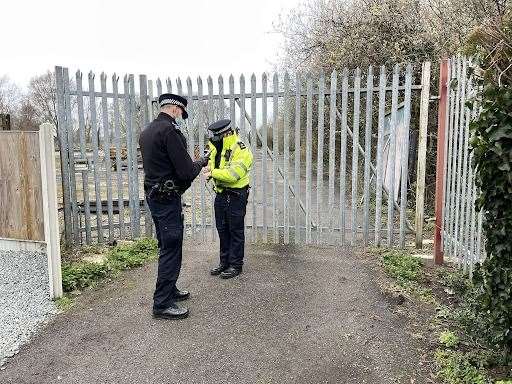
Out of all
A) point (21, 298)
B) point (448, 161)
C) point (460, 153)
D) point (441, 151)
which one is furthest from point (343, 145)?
point (21, 298)

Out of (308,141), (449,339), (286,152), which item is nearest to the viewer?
(449,339)

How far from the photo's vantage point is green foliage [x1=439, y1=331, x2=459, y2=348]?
3.31 metres

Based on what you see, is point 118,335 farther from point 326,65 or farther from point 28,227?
point 326,65

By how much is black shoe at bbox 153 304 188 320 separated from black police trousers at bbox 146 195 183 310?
41 millimetres

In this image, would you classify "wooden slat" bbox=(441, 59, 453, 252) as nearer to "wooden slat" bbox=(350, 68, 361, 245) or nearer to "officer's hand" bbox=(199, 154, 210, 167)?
"wooden slat" bbox=(350, 68, 361, 245)

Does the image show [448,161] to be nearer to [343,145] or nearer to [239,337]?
[343,145]

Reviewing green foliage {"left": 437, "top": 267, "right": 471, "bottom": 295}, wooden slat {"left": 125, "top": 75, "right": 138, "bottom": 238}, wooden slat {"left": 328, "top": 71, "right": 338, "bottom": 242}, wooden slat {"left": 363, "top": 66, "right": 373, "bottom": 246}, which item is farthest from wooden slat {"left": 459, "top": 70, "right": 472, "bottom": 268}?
wooden slat {"left": 125, "top": 75, "right": 138, "bottom": 238}

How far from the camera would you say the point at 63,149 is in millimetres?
5852

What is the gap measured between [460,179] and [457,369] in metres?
2.05

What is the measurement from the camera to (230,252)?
16.5 feet

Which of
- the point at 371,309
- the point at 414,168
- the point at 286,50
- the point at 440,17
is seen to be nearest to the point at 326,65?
the point at 440,17

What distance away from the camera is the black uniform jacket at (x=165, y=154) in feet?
12.6

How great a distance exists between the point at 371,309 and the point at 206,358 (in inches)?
65.0

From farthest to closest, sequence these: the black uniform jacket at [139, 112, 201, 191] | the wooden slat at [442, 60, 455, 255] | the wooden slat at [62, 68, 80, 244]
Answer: the wooden slat at [62, 68, 80, 244]
the wooden slat at [442, 60, 455, 255]
the black uniform jacket at [139, 112, 201, 191]
